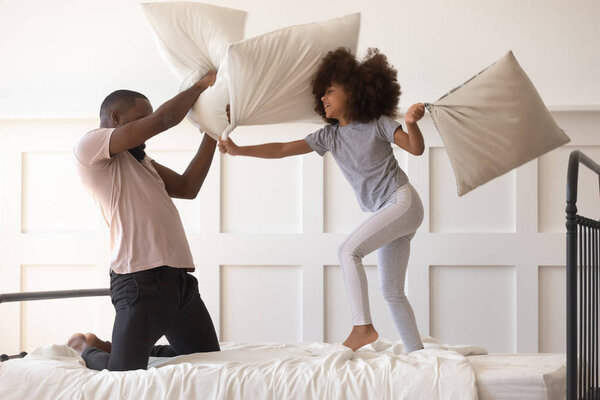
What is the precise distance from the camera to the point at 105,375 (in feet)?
6.45

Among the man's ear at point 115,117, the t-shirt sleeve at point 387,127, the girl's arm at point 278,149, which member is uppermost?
the man's ear at point 115,117

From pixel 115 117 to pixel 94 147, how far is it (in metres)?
0.15

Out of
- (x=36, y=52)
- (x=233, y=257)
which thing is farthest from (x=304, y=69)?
(x=36, y=52)

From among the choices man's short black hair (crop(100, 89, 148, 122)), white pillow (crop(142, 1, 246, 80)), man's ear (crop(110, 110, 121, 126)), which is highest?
white pillow (crop(142, 1, 246, 80))

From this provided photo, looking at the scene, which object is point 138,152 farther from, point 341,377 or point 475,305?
point 475,305

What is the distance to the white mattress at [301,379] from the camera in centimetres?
183

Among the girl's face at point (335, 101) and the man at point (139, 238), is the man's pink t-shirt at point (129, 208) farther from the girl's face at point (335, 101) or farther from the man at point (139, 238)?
the girl's face at point (335, 101)

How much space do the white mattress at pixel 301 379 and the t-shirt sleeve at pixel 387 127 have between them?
657 millimetres

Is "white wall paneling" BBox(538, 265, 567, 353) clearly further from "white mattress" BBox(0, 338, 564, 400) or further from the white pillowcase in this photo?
the white pillowcase

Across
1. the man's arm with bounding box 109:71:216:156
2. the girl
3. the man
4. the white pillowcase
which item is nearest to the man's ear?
the man

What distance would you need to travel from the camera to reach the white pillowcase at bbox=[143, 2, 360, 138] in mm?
2084

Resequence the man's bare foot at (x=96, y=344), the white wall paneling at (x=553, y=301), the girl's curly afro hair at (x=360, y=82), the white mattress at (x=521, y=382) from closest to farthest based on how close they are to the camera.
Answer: the white mattress at (x=521, y=382), the girl's curly afro hair at (x=360, y=82), the man's bare foot at (x=96, y=344), the white wall paneling at (x=553, y=301)

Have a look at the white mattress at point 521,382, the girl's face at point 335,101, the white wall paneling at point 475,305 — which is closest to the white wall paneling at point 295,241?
the white wall paneling at point 475,305

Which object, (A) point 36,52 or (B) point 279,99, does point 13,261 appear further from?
(B) point 279,99
